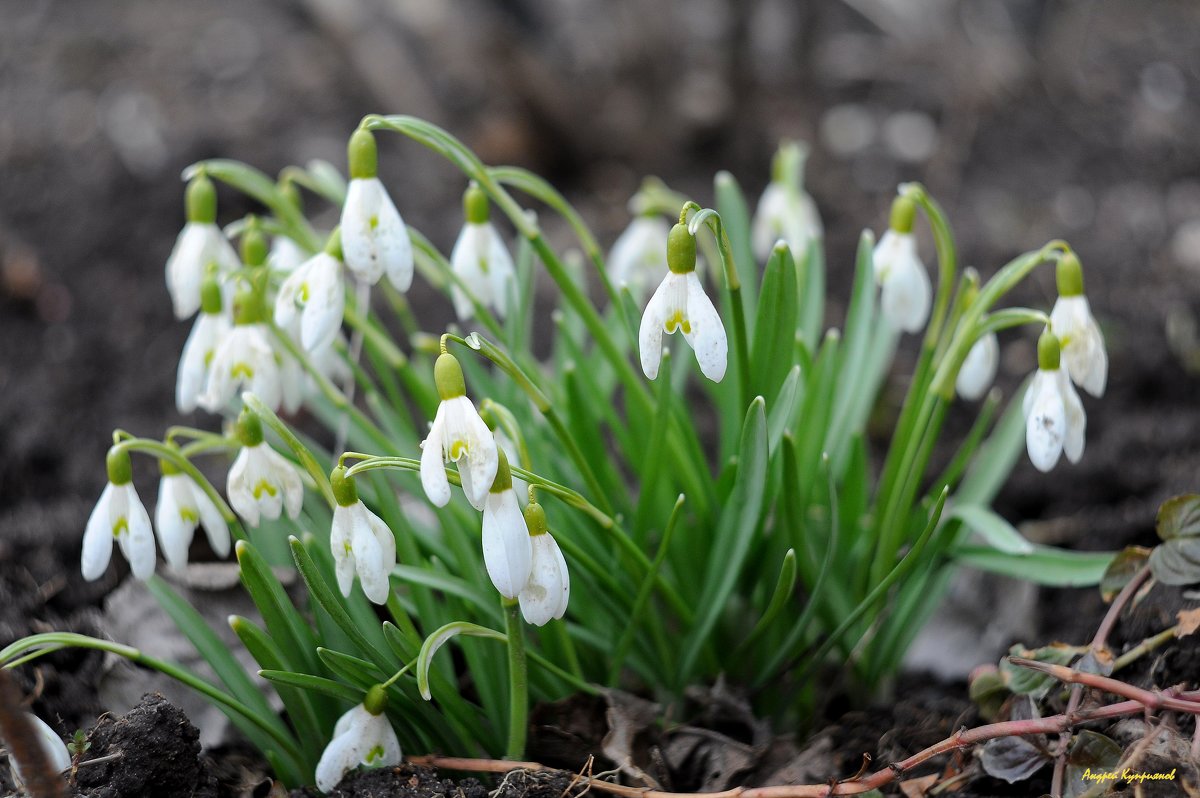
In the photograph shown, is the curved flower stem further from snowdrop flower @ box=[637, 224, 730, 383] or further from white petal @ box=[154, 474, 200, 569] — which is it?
white petal @ box=[154, 474, 200, 569]

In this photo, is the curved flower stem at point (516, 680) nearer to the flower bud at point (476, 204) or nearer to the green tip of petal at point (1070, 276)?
the flower bud at point (476, 204)

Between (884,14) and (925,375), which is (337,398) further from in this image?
(884,14)

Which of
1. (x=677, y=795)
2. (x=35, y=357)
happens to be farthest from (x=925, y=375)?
(x=35, y=357)

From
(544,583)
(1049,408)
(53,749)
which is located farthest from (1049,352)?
(53,749)

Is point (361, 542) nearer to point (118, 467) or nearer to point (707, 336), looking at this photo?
point (118, 467)

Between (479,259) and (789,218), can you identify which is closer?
(479,259)
